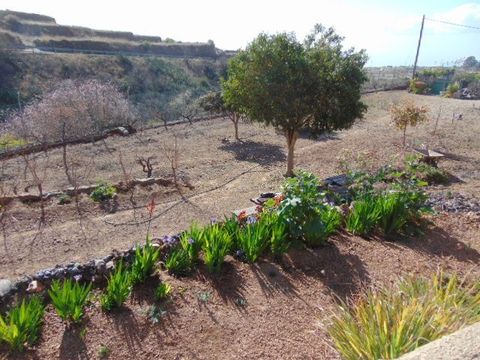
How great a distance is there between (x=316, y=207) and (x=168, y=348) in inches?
85.4

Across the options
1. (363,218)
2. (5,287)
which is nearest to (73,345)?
(5,287)

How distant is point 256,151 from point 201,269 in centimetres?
910

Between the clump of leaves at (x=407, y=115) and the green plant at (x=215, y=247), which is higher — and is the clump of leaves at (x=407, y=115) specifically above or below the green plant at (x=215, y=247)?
above

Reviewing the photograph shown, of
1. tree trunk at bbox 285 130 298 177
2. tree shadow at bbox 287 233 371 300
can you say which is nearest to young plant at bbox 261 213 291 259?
tree shadow at bbox 287 233 371 300

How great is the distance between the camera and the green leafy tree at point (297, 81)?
8.77 m

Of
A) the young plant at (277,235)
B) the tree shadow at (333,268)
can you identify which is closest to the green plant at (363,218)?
the tree shadow at (333,268)

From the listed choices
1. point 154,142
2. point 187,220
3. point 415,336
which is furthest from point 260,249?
point 154,142

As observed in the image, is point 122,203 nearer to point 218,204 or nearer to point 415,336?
point 218,204

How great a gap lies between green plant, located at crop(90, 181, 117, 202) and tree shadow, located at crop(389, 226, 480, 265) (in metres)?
5.62

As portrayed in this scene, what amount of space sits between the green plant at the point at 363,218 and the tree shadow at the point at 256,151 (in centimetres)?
664

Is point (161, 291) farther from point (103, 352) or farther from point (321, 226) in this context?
point (321, 226)

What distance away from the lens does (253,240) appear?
3982 mm

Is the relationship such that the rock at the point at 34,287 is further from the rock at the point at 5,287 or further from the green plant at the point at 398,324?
the green plant at the point at 398,324

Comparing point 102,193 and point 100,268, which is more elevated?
point 100,268
